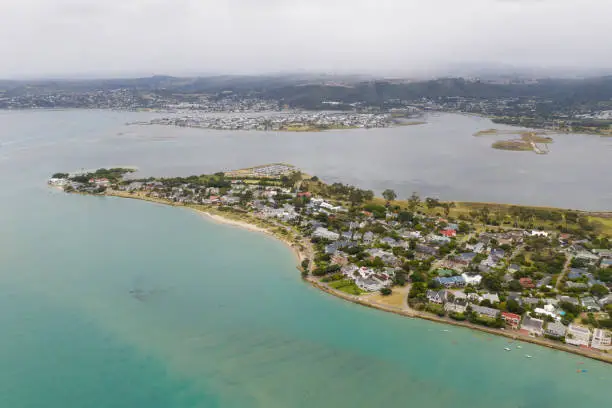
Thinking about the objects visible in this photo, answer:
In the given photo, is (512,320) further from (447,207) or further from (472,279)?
(447,207)

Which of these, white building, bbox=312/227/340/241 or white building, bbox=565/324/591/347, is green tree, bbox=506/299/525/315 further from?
white building, bbox=312/227/340/241

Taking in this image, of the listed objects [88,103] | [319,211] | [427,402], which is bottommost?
[427,402]

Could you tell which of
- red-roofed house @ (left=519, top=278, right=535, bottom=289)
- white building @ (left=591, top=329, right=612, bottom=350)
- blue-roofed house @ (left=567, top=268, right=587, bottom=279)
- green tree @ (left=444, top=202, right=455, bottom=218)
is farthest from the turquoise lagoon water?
green tree @ (left=444, top=202, right=455, bottom=218)

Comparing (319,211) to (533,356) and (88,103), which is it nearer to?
(533,356)

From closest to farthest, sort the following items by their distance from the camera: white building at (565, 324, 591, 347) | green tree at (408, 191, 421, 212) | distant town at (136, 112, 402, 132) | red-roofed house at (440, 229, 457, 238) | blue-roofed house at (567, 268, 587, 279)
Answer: white building at (565, 324, 591, 347) < blue-roofed house at (567, 268, 587, 279) < red-roofed house at (440, 229, 457, 238) < green tree at (408, 191, 421, 212) < distant town at (136, 112, 402, 132)

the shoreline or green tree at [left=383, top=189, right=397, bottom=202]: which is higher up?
green tree at [left=383, top=189, right=397, bottom=202]

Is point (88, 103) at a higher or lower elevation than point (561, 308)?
higher

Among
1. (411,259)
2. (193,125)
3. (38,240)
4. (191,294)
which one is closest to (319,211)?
(411,259)

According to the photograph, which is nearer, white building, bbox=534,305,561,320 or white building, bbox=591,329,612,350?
white building, bbox=591,329,612,350
